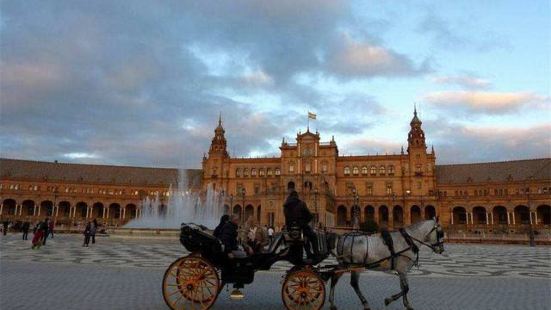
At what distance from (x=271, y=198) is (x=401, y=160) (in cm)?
3352

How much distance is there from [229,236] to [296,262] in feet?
5.02

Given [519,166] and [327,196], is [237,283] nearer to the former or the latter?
[327,196]

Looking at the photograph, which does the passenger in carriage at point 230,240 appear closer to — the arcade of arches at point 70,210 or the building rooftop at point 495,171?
the arcade of arches at point 70,210

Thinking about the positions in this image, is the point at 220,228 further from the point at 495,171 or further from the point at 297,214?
the point at 495,171

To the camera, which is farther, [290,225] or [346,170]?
[346,170]

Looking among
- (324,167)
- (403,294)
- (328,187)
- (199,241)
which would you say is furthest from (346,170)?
(199,241)

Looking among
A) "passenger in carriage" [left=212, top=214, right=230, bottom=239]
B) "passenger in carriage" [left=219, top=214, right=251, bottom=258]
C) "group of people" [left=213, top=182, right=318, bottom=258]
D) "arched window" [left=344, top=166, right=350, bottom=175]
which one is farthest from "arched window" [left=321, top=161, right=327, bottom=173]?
"group of people" [left=213, top=182, right=318, bottom=258]

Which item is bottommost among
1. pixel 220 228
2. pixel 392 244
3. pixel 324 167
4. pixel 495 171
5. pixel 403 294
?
pixel 403 294

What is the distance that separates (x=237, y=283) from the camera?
313 inches

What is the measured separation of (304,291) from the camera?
7473 mm

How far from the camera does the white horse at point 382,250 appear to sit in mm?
8227

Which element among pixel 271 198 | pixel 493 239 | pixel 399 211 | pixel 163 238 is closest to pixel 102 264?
pixel 163 238

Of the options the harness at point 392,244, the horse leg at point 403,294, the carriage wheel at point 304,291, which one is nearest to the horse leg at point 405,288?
the horse leg at point 403,294

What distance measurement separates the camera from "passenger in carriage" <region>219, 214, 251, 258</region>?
802cm
